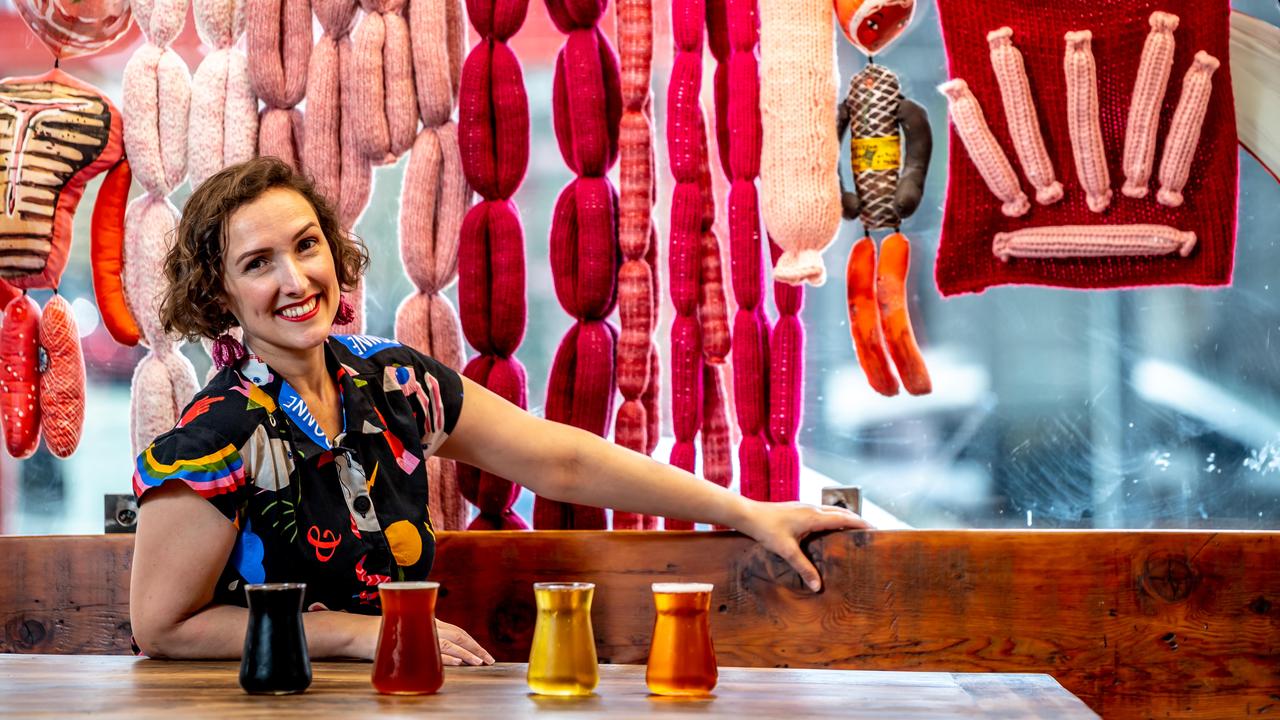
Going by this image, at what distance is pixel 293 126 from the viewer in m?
2.08

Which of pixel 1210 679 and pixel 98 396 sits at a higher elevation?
pixel 98 396

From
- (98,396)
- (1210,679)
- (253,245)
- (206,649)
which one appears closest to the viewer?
(206,649)

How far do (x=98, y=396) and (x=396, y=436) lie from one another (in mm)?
970

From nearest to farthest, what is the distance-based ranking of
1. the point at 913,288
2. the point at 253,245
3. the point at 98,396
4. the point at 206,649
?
the point at 206,649
the point at 253,245
the point at 913,288
the point at 98,396

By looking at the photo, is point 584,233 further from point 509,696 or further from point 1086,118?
point 509,696

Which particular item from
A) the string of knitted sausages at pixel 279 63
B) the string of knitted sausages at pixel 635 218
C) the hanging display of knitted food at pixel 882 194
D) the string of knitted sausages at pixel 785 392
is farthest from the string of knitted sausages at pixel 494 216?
the hanging display of knitted food at pixel 882 194

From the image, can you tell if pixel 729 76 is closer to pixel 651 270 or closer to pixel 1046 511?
pixel 651 270

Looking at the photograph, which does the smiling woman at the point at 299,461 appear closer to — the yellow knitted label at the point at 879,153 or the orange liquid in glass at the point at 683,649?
the orange liquid in glass at the point at 683,649

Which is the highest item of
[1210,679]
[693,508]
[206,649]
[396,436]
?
[396,436]

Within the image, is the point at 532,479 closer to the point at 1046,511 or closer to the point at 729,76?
the point at 729,76

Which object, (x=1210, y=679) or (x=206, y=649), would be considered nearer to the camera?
(x=206, y=649)

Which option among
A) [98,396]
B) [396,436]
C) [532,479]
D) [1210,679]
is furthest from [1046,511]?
[98,396]

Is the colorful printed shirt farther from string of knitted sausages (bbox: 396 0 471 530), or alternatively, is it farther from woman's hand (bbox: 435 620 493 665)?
string of knitted sausages (bbox: 396 0 471 530)

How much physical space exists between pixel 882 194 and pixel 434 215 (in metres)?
0.70
